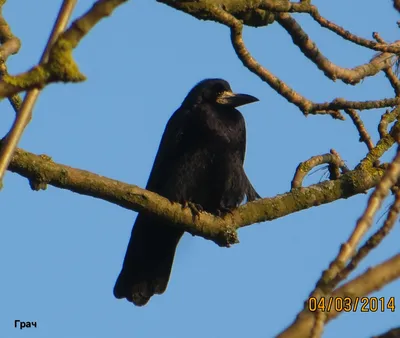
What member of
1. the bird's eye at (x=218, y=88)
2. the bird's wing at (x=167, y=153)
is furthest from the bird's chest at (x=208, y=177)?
the bird's eye at (x=218, y=88)

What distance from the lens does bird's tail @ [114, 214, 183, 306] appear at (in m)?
6.78

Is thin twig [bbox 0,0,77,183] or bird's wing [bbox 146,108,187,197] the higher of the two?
bird's wing [bbox 146,108,187,197]

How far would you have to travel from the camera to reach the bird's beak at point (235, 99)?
282 inches

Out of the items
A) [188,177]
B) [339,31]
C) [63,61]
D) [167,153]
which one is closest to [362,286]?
[63,61]

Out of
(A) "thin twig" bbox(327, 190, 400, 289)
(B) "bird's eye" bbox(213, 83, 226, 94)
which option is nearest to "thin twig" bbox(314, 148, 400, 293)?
(A) "thin twig" bbox(327, 190, 400, 289)

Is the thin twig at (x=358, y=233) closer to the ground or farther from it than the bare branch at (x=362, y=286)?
farther from it

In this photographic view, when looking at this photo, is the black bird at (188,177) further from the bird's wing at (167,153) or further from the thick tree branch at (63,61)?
the thick tree branch at (63,61)

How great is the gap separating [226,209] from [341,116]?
1260 mm

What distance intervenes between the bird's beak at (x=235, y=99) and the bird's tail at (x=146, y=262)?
1168 millimetres

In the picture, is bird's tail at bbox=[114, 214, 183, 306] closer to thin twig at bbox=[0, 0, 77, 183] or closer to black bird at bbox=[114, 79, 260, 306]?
black bird at bbox=[114, 79, 260, 306]

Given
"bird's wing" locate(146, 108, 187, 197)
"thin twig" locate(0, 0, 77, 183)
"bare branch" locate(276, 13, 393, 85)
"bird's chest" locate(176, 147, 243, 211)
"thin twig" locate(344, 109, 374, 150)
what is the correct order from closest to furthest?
"thin twig" locate(0, 0, 77, 183), "bare branch" locate(276, 13, 393, 85), "thin twig" locate(344, 109, 374, 150), "bird's chest" locate(176, 147, 243, 211), "bird's wing" locate(146, 108, 187, 197)

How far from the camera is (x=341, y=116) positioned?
5.14 metres

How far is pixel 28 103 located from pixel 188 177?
14.9ft

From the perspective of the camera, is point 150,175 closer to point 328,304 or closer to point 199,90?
point 199,90
